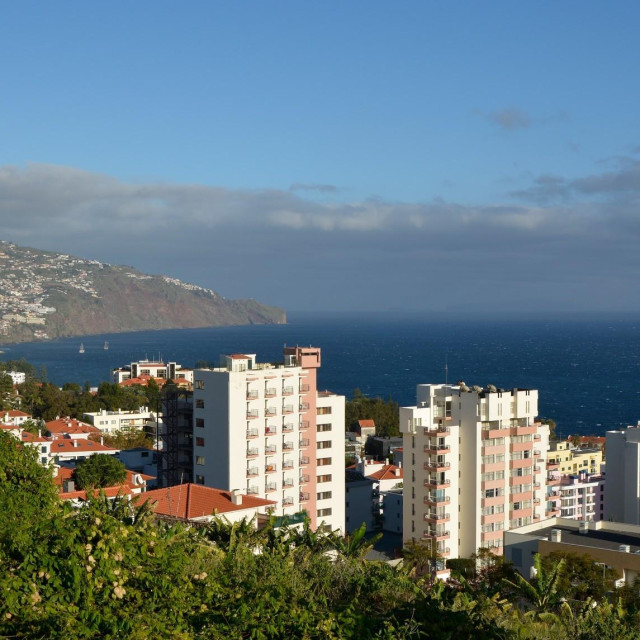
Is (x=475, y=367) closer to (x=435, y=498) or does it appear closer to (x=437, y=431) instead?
(x=437, y=431)

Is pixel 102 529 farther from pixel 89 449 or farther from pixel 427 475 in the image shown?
pixel 89 449

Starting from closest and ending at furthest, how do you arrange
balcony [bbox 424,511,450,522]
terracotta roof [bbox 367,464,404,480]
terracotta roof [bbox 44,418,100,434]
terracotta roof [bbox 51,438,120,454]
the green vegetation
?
balcony [bbox 424,511,450,522] → terracotta roof [bbox 367,464,404,480] → terracotta roof [bbox 51,438,120,454] → terracotta roof [bbox 44,418,100,434] → the green vegetation

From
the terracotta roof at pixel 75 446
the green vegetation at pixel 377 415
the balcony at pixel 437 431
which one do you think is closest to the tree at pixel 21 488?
the balcony at pixel 437 431

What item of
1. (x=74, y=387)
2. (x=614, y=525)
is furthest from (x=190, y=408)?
(x=74, y=387)

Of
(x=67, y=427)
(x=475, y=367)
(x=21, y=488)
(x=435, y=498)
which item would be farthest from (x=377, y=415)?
(x=475, y=367)

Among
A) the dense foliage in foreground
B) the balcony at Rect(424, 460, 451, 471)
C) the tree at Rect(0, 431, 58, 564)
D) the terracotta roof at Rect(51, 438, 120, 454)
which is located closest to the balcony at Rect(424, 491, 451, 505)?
the balcony at Rect(424, 460, 451, 471)

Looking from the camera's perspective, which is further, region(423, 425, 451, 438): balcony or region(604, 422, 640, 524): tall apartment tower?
region(604, 422, 640, 524): tall apartment tower

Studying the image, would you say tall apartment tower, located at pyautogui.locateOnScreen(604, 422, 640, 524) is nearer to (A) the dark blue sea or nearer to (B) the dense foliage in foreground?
(B) the dense foliage in foreground
